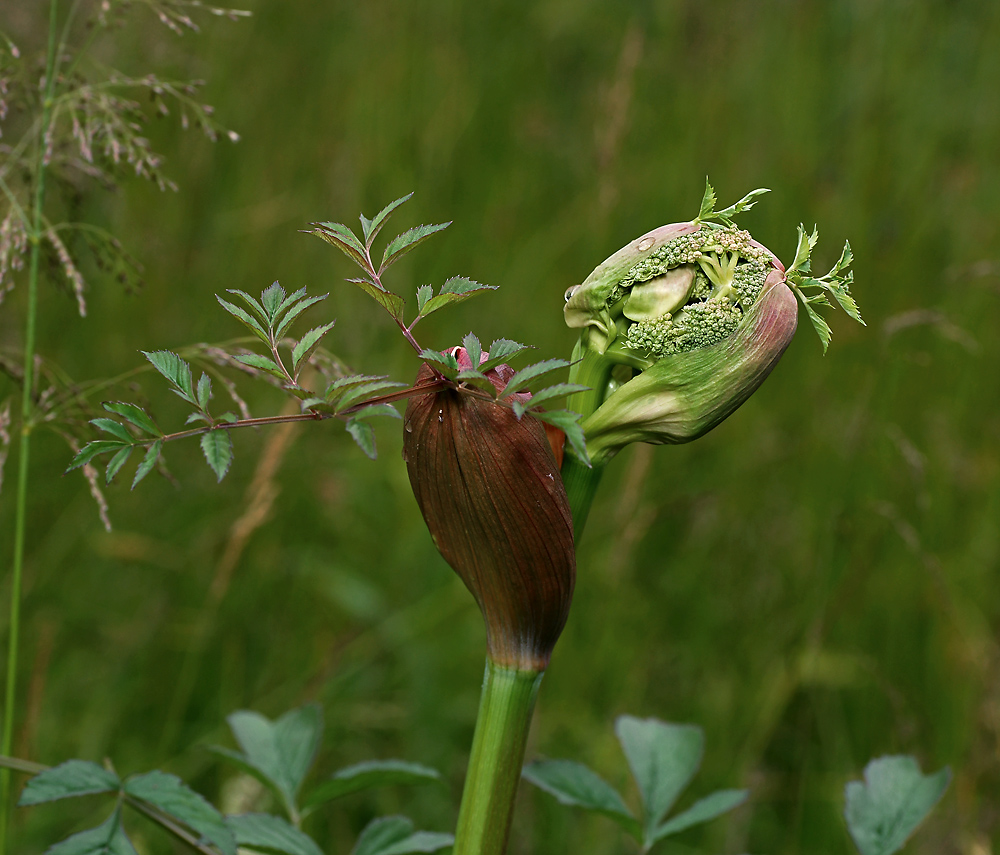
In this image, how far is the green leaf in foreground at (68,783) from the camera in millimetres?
923

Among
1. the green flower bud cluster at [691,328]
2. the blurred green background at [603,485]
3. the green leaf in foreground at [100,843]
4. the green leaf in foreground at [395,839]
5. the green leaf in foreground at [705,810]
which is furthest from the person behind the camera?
the blurred green background at [603,485]

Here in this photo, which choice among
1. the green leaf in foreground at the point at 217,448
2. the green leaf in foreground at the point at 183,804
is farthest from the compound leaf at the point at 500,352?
the green leaf in foreground at the point at 183,804

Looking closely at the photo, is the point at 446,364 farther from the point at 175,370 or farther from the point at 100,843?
the point at 100,843

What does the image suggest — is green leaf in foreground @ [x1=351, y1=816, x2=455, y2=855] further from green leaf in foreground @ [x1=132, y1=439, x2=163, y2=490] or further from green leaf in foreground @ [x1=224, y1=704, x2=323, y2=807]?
green leaf in foreground @ [x1=132, y1=439, x2=163, y2=490]

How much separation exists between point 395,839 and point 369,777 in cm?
8

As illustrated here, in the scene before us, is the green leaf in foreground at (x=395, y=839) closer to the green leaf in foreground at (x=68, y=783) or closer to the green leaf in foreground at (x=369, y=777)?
the green leaf in foreground at (x=369, y=777)

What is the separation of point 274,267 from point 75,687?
140cm

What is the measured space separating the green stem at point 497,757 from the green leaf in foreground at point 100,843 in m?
0.36

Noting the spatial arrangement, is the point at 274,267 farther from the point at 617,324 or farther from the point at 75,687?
the point at 617,324

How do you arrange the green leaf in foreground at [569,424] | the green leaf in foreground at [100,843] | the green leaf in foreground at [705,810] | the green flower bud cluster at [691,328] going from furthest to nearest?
the green leaf in foreground at [705,810] < the green leaf in foreground at [100,843] < the green flower bud cluster at [691,328] < the green leaf in foreground at [569,424]

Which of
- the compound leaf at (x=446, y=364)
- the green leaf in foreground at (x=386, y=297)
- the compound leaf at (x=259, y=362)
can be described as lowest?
the compound leaf at (x=259, y=362)

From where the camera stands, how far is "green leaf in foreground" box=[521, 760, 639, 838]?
1110mm

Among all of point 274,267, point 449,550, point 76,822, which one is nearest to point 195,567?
point 76,822

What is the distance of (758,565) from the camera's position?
2459 mm
